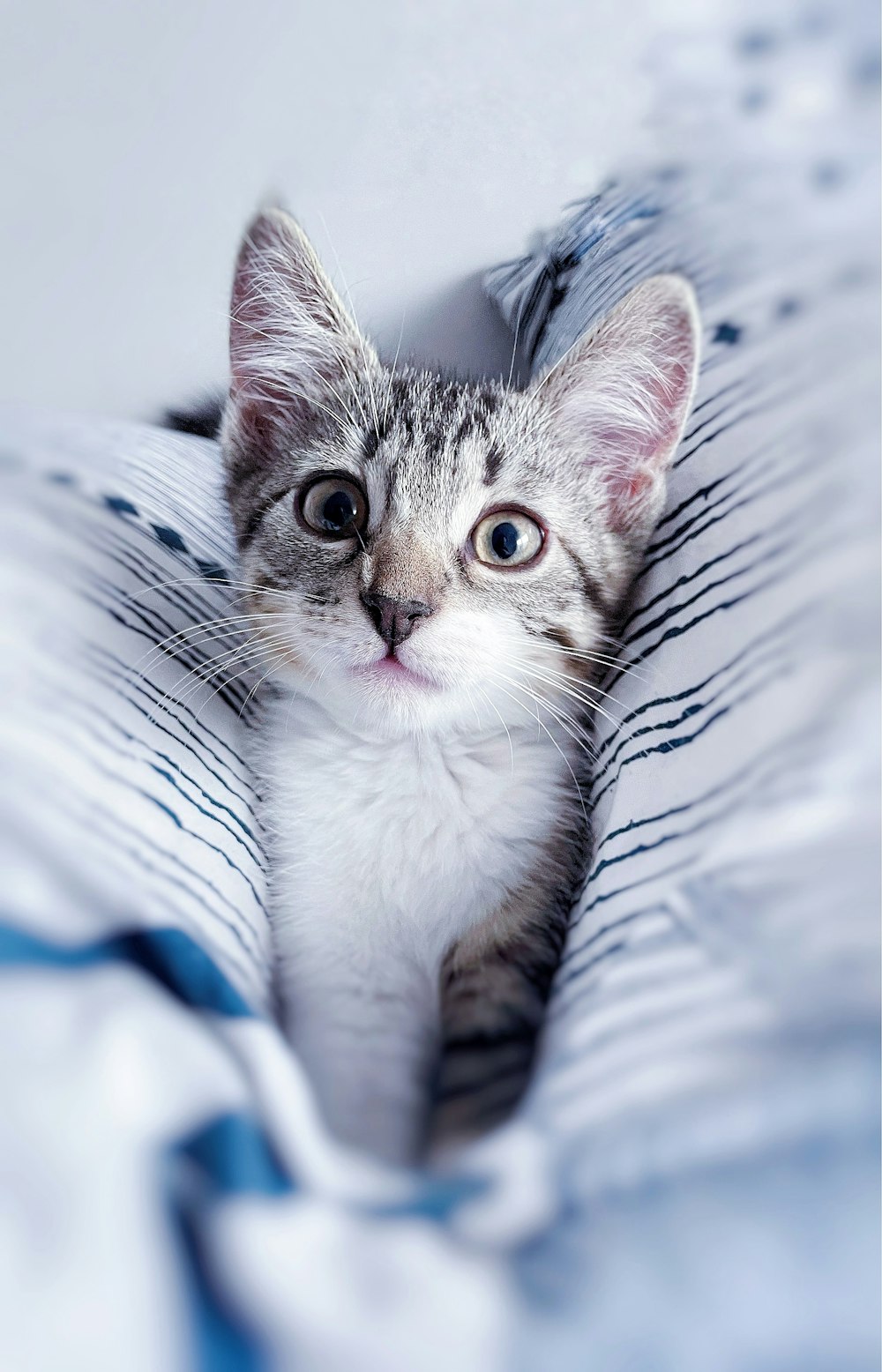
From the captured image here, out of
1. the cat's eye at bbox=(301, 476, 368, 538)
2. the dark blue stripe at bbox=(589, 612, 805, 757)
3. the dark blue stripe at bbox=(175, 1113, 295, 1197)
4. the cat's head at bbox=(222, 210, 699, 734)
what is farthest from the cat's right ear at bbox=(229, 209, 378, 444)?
the dark blue stripe at bbox=(175, 1113, 295, 1197)

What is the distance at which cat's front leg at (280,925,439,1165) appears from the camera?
566mm

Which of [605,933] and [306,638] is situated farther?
[306,638]

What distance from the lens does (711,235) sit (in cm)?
70

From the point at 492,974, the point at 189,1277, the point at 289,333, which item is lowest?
the point at 492,974

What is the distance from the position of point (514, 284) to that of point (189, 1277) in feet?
4.02

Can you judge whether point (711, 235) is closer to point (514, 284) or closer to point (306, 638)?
point (306, 638)

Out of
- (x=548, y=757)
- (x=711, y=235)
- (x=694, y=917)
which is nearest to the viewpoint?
(x=694, y=917)

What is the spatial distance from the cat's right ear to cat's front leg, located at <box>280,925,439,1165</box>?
1.82 ft

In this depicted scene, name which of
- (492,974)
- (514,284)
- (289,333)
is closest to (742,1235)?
(492,974)

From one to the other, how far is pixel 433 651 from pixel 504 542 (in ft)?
0.53

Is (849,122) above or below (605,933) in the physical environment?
above

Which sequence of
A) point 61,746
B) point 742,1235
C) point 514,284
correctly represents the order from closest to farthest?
point 742,1235, point 61,746, point 514,284

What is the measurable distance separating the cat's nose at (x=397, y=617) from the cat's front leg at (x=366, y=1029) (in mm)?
268

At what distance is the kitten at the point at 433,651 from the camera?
29.5 inches
